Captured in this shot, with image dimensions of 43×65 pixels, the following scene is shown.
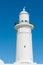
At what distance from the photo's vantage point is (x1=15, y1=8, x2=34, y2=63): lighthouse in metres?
38.3

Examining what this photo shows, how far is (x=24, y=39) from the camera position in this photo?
39.1m

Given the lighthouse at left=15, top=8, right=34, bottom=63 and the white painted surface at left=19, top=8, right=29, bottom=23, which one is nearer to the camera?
the lighthouse at left=15, top=8, right=34, bottom=63

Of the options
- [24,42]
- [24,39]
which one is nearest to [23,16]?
[24,39]

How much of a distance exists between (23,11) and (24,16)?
121 cm

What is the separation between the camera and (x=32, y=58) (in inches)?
1540

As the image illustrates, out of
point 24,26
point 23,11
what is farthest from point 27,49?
point 23,11

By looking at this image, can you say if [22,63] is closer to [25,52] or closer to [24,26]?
[25,52]

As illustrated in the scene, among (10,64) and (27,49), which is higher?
(27,49)

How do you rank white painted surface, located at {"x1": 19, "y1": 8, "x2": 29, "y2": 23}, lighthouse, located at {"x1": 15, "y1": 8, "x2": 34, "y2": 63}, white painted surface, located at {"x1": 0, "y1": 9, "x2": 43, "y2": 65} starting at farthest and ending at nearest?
white painted surface, located at {"x1": 19, "y1": 8, "x2": 29, "y2": 23} < lighthouse, located at {"x1": 15, "y1": 8, "x2": 34, "y2": 63} < white painted surface, located at {"x1": 0, "y1": 9, "x2": 43, "y2": 65}

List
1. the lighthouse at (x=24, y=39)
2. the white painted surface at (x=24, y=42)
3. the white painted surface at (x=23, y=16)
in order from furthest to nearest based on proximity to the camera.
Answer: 1. the white painted surface at (x=23, y=16)
2. the lighthouse at (x=24, y=39)
3. the white painted surface at (x=24, y=42)

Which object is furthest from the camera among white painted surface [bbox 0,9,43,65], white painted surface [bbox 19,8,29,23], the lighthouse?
white painted surface [bbox 19,8,29,23]

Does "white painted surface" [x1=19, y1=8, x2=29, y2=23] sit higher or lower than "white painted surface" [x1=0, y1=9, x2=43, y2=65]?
A: higher

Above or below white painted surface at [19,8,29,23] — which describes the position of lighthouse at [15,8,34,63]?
below

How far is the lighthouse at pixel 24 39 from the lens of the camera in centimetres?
3834
